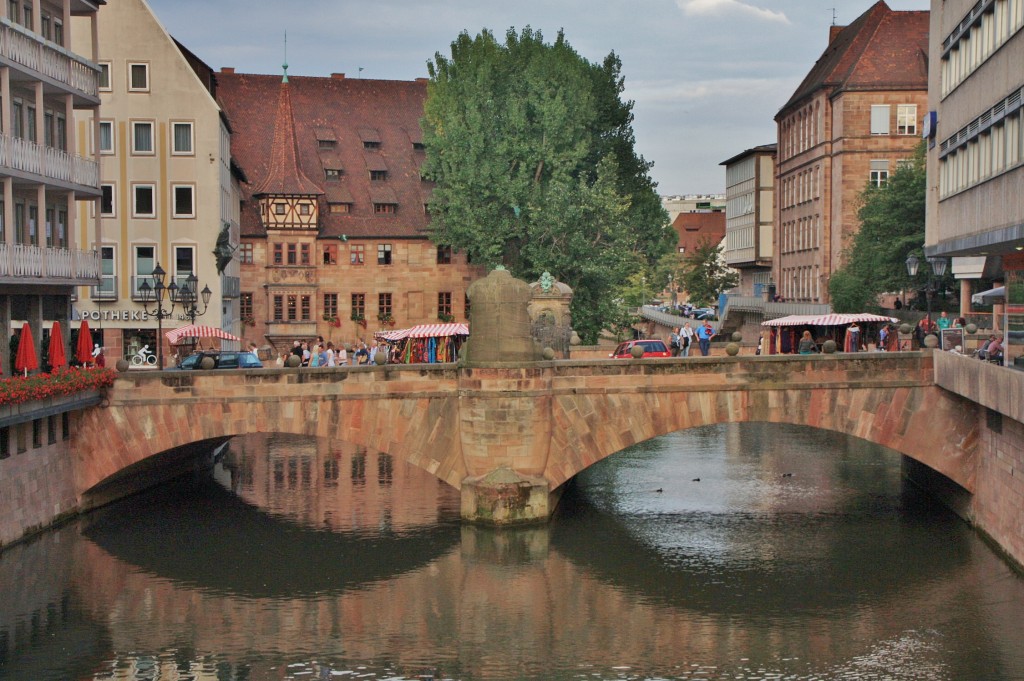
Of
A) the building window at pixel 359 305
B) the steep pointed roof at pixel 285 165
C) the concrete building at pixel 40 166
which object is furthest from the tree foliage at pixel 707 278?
the concrete building at pixel 40 166

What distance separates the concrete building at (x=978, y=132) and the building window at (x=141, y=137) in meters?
34.7

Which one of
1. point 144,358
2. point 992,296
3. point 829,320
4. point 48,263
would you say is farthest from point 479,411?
point 144,358

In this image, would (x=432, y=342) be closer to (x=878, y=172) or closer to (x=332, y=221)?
(x=332, y=221)

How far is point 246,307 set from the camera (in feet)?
300

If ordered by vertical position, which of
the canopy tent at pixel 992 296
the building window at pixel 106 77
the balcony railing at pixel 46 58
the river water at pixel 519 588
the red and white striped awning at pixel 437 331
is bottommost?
the river water at pixel 519 588

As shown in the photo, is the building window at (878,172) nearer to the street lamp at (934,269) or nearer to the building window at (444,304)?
the building window at (444,304)

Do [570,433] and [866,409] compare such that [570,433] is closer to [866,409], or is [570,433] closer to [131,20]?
[866,409]

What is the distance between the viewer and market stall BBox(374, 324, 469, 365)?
63000mm

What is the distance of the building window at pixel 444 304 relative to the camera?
314 feet

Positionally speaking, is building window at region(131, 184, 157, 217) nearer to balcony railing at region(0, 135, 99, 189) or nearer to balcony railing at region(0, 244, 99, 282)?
balcony railing at region(0, 135, 99, 189)

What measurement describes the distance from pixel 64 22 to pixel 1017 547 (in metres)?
29.9

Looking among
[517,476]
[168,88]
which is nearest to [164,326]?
[168,88]

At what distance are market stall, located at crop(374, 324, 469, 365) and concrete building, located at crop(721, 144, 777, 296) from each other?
5605 centimetres

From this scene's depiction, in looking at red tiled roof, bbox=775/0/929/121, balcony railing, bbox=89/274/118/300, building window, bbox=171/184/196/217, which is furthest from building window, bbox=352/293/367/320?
red tiled roof, bbox=775/0/929/121
